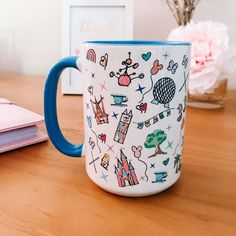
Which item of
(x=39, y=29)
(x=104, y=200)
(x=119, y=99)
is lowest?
(x=104, y=200)

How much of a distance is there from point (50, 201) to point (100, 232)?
68 millimetres

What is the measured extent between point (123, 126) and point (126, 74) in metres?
0.05

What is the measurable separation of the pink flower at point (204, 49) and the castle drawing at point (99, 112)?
1.10ft

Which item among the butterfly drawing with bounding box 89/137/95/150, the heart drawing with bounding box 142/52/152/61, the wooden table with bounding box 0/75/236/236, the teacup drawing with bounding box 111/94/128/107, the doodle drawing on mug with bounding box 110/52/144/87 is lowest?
the wooden table with bounding box 0/75/236/236

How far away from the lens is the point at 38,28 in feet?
3.55

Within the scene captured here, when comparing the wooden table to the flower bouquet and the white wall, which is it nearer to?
the flower bouquet

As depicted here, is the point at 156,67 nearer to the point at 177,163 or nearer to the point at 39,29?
the point at 177,163

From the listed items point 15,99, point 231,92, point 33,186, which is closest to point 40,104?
point 15,99

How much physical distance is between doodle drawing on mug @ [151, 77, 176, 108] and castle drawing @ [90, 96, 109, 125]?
0.16 ft

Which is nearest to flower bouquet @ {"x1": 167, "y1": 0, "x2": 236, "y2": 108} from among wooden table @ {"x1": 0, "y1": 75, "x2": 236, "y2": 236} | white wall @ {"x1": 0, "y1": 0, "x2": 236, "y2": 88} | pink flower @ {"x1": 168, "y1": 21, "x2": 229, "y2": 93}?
pink flower @ {"x1": 168, "y1": 21, "x2": 229, "y2": 93}

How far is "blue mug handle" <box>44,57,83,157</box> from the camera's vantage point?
0.32 m

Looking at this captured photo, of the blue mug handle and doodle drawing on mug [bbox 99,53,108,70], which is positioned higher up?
doodle drawing on mug [bbox 99,53,108,70]

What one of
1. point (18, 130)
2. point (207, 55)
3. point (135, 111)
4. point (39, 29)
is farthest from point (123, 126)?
point (39, 29)

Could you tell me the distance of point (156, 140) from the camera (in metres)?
0.27
